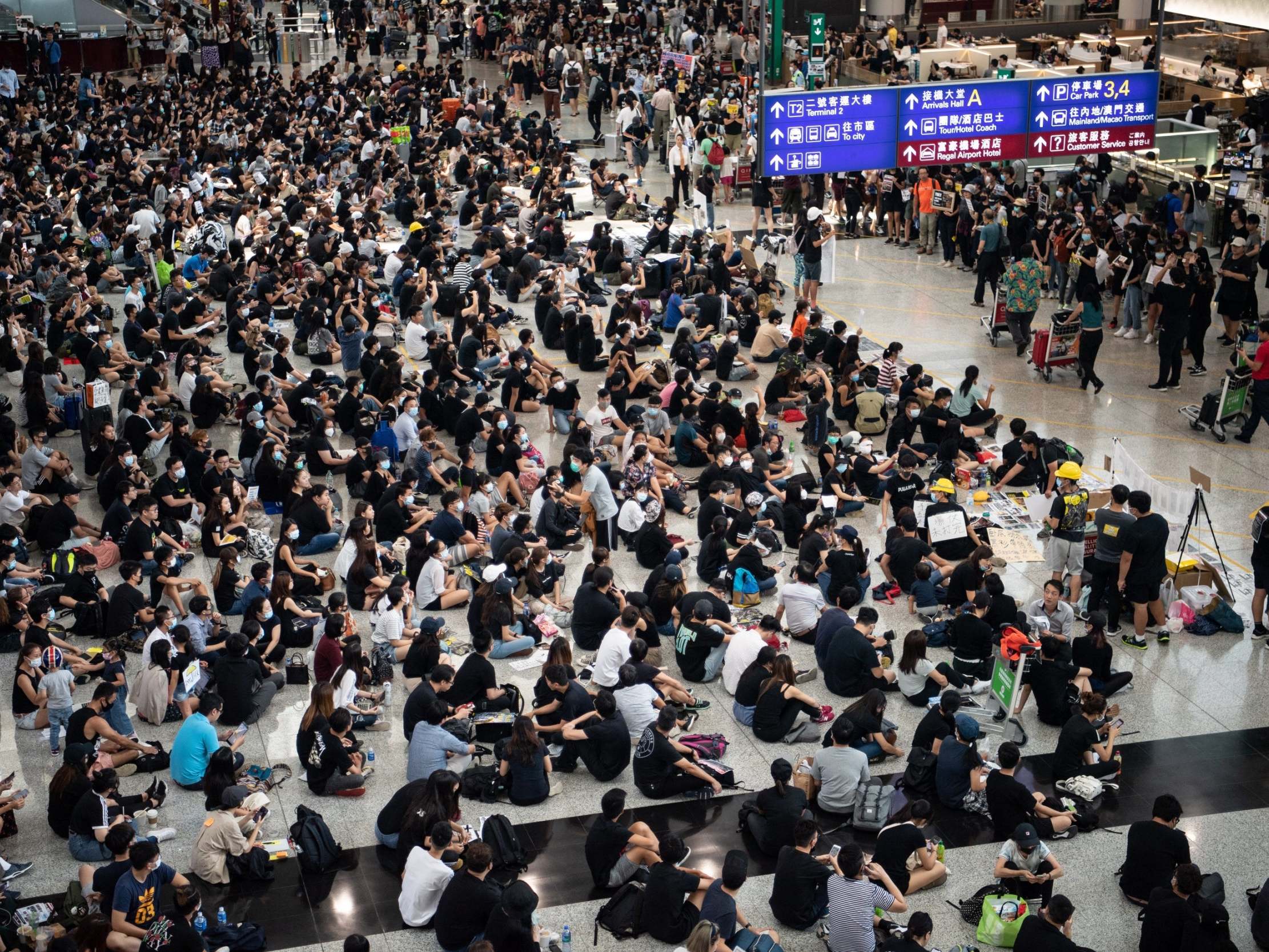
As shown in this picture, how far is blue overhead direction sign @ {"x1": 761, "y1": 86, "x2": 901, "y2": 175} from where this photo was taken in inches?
950

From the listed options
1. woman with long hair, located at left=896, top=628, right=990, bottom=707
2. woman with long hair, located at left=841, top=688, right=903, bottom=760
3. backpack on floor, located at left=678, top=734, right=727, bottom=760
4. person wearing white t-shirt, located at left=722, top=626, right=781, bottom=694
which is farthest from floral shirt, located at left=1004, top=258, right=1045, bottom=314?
backpack on floor, located at left=678, top=734, right=727, bottom=760

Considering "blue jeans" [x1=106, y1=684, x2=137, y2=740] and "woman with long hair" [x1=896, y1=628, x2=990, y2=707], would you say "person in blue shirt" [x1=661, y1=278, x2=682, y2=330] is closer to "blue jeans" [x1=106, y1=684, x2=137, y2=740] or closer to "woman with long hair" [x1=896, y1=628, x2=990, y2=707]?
"woman with long hair" [x1=896, y1=628, x2=990, y2=707]

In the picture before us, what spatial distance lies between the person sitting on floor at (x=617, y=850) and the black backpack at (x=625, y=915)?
0.29m

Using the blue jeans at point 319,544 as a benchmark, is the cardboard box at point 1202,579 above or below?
above

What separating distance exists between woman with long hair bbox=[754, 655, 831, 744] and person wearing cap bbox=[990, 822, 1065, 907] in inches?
112

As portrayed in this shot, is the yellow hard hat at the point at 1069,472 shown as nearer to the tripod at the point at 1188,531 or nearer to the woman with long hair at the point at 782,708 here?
the tripod at the point at 1188,531

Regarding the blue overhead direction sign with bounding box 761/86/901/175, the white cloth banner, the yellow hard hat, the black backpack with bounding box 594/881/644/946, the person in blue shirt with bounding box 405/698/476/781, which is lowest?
the black backpack with bounding box 594/881/644/946

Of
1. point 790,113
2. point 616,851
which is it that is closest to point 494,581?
point 616,851

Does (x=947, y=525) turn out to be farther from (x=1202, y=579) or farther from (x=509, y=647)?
(x=509, y=647)

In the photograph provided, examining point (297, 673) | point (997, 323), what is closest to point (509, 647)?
point (297, 673)

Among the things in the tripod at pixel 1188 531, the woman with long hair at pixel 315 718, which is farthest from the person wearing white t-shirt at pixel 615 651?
the tripod at pixel 1188 531

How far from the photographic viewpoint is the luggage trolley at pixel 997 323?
79.5ft

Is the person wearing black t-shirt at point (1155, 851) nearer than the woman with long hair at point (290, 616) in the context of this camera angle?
Yes

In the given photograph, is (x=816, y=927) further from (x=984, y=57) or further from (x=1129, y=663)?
(x=984, y=57)
